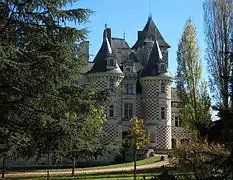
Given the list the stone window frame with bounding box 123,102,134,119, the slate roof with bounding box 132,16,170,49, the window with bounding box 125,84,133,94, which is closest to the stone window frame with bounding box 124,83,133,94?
the window with bounding box 125,84,133,94

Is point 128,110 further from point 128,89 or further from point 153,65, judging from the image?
point 153,65

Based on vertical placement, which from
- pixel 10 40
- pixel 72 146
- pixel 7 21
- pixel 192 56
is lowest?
pixel 72 146

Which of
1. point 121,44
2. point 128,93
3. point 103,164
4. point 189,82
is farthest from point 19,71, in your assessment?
point 121,44

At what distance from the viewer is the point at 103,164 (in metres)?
26.6

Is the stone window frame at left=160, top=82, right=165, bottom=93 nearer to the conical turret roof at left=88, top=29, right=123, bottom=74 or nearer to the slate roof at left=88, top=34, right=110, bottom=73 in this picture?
the conical turret roof at left=88, top=29, right=123, bottom=74

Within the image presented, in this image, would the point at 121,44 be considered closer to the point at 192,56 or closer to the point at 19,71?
the point at 192,56

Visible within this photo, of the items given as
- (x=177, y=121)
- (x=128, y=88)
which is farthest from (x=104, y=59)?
(x=177, y=121)

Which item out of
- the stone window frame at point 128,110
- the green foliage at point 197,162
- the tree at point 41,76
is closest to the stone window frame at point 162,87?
the stone window frame at point 128,110

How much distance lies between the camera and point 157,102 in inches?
1198

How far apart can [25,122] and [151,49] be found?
26.5 metres

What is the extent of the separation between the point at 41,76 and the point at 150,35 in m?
27.7

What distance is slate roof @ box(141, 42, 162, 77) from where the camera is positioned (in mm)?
30750

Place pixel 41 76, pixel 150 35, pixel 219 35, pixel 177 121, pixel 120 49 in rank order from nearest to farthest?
pixel 41 76 < pixel 219 35 < pixel 120 49 < pixel 177 121 < pixel 150 35

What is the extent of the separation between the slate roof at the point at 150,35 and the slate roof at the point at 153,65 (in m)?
3.57
